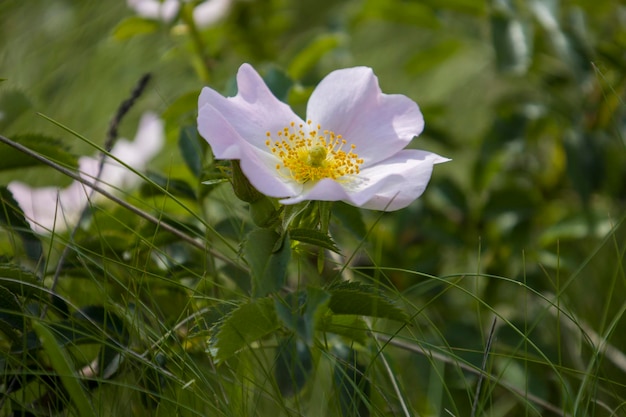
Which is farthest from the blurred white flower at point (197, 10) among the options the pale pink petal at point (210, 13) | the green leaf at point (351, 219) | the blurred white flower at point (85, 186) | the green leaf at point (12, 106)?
the green leaf at point (351, 219)

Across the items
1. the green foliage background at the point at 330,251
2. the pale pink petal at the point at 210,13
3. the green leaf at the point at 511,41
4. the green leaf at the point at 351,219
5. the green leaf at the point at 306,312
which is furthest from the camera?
the pale pink petal at the point at 210,13

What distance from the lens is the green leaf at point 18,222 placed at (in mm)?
695

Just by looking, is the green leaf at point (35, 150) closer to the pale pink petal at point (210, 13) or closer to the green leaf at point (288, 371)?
the green leaf at point (288, 371)

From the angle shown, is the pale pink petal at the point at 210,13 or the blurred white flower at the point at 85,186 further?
the pale pink petal at the point at 210,13

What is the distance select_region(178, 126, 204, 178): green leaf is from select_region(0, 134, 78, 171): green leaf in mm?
135

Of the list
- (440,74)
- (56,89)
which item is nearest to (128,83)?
(56,89)

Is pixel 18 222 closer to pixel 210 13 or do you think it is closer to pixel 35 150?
pixel 35 150

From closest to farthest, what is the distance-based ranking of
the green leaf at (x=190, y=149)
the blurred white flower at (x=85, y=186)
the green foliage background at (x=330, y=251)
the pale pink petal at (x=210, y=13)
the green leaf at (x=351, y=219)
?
the green foliage background at (x=330, y=251)
the green leaf at (x=351, y=219)
the green leaf at (x=190, y=149)
the blurred white flower at (x=85, y=186)
the pale pink petal at (x=210, y=13)

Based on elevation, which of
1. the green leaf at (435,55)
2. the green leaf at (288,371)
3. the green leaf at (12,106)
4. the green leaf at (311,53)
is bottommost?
the green leaf at (435,55)

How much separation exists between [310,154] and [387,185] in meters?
0.10

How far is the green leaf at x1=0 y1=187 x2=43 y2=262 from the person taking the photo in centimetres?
70

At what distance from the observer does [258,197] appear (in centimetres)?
61

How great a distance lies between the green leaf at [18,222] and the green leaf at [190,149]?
19cm

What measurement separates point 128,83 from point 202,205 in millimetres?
941
